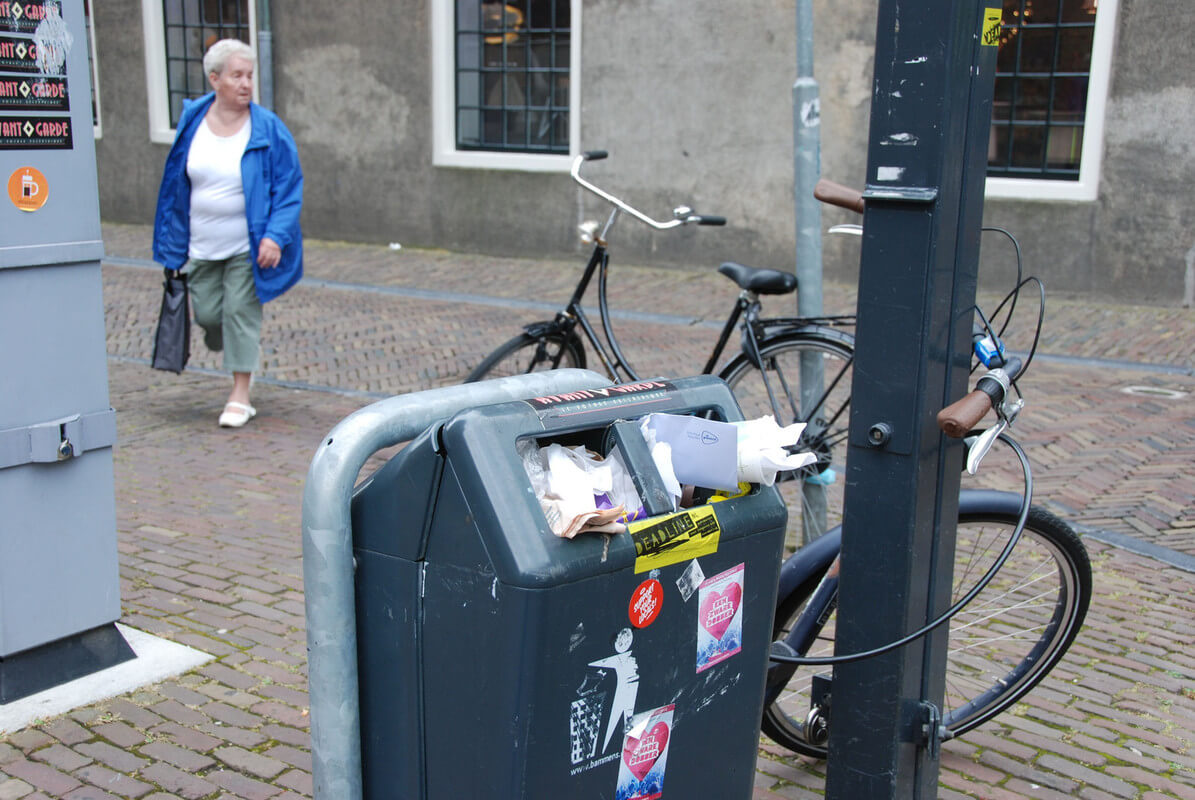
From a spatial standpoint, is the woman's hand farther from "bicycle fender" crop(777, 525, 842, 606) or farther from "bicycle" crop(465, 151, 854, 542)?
"bicycle fender" crop(777, 525, 842, 606)

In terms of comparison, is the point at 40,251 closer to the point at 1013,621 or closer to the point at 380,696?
the point at 380,696

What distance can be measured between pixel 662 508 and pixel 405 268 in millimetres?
10154

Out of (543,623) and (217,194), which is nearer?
(543,623)

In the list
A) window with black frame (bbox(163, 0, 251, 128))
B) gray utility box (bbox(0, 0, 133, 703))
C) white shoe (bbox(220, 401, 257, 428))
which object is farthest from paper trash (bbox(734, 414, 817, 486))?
window with black frame (bbox(163, 0, 251, 128))

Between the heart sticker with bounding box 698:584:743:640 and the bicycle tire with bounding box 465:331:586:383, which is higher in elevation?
the heart sticker with bounding box 698:584:743:640

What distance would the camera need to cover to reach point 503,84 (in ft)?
41.3

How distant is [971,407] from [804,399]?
2559 mm

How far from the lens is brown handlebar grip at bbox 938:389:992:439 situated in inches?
82.8

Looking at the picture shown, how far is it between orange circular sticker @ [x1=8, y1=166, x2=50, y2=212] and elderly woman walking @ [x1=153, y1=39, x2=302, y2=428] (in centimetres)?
276

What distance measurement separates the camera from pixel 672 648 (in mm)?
1983

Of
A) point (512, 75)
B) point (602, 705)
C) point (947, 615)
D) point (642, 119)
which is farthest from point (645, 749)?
point (512, 75)

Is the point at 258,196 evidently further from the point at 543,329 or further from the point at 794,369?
the point at 794,369

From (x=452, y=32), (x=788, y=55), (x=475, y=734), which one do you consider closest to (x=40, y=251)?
(x=475, y=734)

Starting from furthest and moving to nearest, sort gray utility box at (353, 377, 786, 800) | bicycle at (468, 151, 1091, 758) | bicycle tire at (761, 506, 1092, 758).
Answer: bicycle tire at (761, 506, 1092, 758) → bicycle at (468, 151, 1091, 758) → gray utility box at (353, 377, 786, 800)
